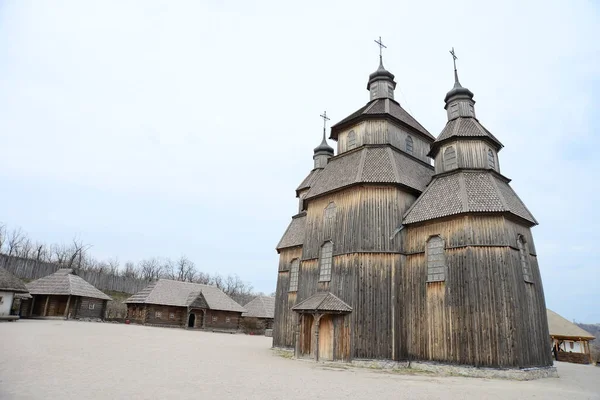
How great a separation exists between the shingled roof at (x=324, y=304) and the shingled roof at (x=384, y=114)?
31.8 feet

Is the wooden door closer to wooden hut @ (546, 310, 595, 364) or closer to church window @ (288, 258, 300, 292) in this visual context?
church window @ (288, 258, 300, 292)

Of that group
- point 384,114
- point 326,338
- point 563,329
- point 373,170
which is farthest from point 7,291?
point 563,329

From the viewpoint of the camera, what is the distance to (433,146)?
1908 cm

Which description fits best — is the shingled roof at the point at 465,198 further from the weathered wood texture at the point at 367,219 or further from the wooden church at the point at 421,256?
the weathered wood texture at the point at 367,219

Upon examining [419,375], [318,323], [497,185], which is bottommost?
[419,375]

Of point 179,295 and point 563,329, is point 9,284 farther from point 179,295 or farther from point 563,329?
point 563,329

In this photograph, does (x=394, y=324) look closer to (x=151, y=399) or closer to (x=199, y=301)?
(x=151, y=399)

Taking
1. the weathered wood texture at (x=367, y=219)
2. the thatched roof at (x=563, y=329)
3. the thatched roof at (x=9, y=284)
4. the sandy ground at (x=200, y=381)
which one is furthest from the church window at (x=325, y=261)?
the thatched roof at (x=9, y=284)

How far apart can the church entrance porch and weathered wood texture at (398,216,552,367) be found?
2.47 m

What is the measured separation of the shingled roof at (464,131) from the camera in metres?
17.8

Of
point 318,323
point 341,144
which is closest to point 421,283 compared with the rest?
point 318,323

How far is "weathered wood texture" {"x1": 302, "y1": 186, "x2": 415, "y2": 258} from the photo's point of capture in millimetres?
17094

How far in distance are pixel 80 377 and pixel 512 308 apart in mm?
14336

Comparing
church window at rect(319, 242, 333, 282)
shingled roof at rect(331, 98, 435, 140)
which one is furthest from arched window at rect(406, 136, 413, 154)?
church window at rect(319, 242, 333, 282)
